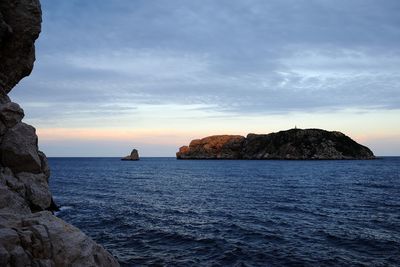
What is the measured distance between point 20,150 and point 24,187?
8.25ft

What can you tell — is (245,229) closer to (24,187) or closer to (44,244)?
(24,187)

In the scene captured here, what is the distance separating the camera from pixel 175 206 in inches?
1777

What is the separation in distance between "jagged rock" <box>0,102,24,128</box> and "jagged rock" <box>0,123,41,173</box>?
1.62 ft

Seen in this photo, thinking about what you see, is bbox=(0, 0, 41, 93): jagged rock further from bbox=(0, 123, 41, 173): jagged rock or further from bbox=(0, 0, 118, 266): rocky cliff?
bbox=(0, 123, 41, 173): jagged rock

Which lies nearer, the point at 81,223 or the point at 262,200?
the point at 81,223

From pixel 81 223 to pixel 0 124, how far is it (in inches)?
580

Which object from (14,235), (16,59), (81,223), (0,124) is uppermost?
(16,59)

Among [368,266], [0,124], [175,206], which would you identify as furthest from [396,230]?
[0,124]

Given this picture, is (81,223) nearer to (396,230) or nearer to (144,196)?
(144,196)

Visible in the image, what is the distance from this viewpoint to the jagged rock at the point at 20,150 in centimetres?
2314

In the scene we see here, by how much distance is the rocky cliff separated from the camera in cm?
1292

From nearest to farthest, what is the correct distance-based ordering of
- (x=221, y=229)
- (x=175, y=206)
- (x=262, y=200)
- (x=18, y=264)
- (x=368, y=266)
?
(x=18, y=264), (x=368, y=266), (x=221, y=229), (x=175, y=206), (x=262, y=200)

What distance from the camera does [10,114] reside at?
24438mm

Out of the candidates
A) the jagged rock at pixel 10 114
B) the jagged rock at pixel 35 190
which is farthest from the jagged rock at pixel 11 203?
the jagged rock at pixel 10 114
